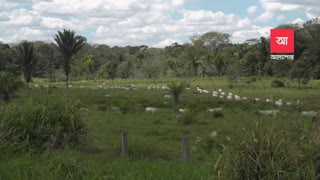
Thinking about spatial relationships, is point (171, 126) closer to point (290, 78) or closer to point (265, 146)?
point (265, 146)

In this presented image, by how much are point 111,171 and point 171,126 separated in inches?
549

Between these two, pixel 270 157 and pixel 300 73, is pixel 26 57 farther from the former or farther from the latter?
pixel 270 157

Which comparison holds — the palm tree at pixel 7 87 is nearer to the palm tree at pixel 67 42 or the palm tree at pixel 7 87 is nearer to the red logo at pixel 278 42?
the red logo at pixel 278 42

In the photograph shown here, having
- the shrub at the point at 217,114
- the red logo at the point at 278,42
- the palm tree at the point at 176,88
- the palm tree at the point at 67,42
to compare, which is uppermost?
the palm tree at the point at 67,42

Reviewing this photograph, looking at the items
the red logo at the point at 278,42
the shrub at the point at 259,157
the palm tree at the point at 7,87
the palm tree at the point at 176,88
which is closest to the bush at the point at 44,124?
the red logo at the point at 278,42

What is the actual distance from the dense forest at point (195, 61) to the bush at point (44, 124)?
39.7 m

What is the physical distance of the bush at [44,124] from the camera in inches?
398

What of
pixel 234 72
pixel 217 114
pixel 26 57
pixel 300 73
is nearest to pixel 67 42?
pixel 26 57

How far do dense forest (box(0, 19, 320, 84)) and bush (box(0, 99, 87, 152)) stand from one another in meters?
39.7

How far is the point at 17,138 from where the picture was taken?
9875 millimetres

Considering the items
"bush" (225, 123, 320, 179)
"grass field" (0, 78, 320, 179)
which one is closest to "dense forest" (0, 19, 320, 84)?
"grass field" (0, 78, 320, 179)

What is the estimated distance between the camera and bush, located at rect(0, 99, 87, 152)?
10117 mm

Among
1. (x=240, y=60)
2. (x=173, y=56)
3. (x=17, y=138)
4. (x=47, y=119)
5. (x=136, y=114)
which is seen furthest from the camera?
(x=173, y=56)

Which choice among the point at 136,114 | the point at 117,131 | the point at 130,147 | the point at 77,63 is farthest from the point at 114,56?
the point at 130,147
